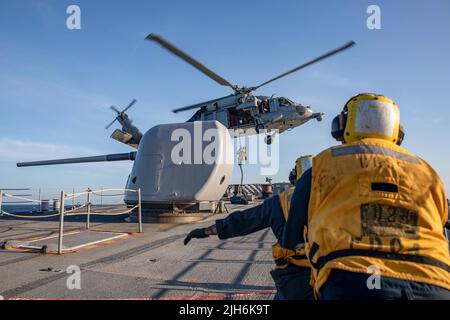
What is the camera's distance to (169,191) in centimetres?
1023

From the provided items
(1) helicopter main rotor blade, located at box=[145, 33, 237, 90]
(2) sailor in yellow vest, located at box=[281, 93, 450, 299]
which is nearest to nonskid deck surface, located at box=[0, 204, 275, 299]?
(2) sailor in yellow vest, located at box=[281, 93, 450, 299]

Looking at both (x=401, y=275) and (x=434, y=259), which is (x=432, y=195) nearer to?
(x=434, y=259)

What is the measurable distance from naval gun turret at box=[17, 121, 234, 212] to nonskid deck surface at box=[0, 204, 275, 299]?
13.3 feet

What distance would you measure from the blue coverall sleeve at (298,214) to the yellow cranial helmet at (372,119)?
1.00 ft

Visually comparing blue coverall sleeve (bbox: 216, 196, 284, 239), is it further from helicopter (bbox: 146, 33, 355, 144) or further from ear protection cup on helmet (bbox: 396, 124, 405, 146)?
helicopter (bbox: 146, 33, 355, 144)

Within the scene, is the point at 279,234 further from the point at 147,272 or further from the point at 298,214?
the point at 147,272

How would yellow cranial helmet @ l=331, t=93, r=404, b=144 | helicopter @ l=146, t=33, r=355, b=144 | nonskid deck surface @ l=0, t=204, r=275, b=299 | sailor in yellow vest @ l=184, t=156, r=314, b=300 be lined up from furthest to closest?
1. helicopter @ l=146, t=33, r=355, b=144
2. nonskid deck surface @ l=0, t=204, r=275, b=299
3. sailor in yellow vest @ l=184, t=156, r=314, b=300
4. yellow cranial helmet @ l=331, t=93, r=404, b=144

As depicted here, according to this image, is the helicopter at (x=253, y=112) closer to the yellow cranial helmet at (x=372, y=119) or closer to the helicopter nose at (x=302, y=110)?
the helicopter nose at (x=302, y=110)

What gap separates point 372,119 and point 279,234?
2.85ft

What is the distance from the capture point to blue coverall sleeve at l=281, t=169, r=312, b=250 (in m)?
1.51

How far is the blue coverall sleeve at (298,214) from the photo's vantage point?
4.97 feet

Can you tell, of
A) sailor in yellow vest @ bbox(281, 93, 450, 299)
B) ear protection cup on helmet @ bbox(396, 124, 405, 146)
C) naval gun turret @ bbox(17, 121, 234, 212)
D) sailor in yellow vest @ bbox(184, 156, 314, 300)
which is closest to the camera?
sailor in yellow vest @ bbox(281, 93, 450, 299)

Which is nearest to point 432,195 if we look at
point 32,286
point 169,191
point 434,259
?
point 434,259

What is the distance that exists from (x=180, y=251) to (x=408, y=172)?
15.8 ft
